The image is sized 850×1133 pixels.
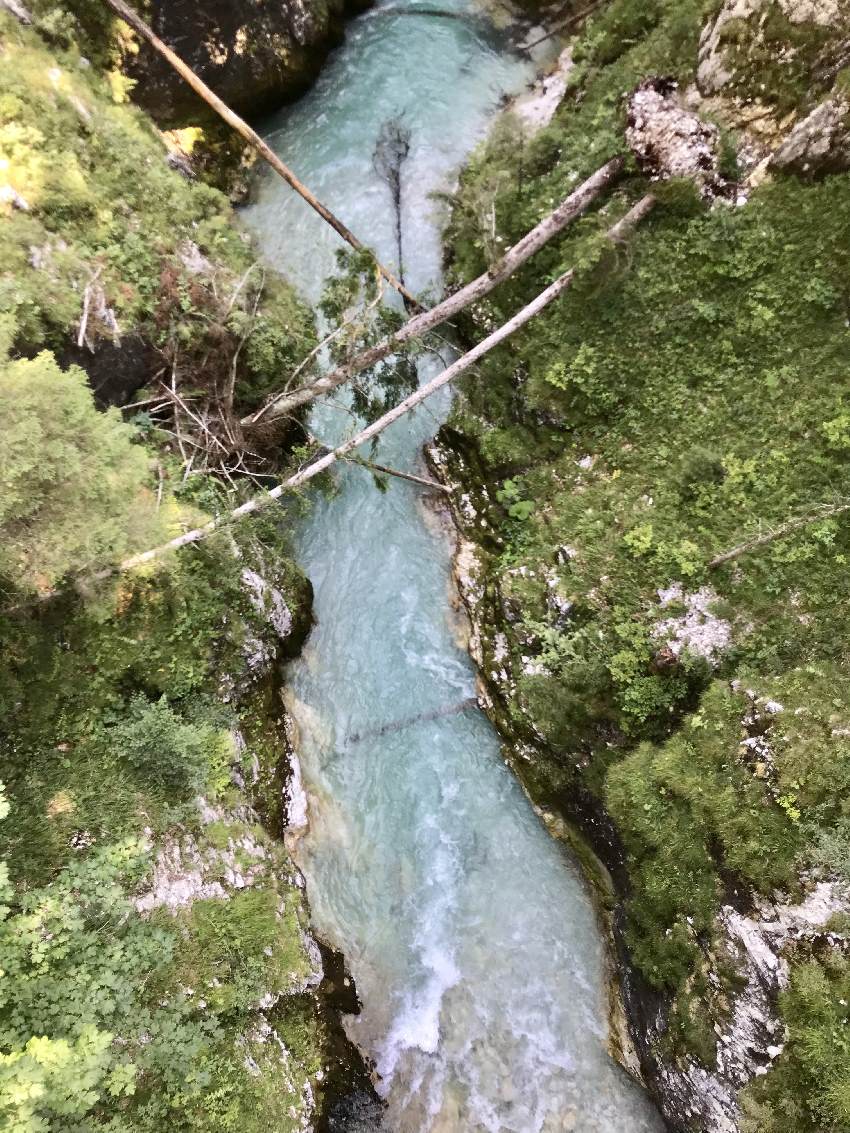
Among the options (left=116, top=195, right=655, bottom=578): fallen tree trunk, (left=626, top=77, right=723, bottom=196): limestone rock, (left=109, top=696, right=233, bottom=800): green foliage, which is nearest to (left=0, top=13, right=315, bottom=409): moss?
(left=116, top=195, right=655, bottom=578): fallen tree trunk

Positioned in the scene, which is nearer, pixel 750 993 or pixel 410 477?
pixel 750 993

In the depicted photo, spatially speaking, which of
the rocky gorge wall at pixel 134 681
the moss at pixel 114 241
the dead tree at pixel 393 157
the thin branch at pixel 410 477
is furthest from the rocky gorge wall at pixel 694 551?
the moss at pixel 114 241

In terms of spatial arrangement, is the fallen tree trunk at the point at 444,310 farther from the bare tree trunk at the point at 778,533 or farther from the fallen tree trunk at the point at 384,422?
the bare tree trunk at the point at 778,533

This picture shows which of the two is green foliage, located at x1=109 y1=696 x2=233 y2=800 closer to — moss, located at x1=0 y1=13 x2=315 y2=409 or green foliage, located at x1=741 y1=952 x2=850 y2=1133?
moss, located at x1=0 y1=13 x2=315 y2=409

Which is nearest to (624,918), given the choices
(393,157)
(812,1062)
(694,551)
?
(812,1062)

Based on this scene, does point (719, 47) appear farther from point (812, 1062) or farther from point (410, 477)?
point (812, 1062)

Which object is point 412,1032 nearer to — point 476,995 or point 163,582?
point 476,995
